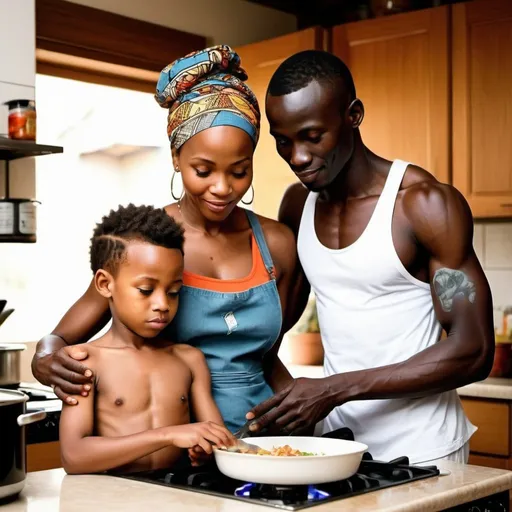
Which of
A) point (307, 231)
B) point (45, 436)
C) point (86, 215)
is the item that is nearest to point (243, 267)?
point (307, 231)

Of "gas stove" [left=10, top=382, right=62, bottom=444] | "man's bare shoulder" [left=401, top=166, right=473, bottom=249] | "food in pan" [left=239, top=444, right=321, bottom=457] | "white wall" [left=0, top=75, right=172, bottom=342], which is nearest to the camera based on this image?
"food in pan" [left=239, top=444, right=321, bottom=457]

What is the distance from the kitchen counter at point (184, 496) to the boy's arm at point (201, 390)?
0.24 metres

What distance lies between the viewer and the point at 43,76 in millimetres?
3555

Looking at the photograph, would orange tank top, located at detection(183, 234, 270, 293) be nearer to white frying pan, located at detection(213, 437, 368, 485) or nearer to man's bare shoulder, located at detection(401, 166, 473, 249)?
man's bare shoulder, located at detection(401, 166, 473, 249)

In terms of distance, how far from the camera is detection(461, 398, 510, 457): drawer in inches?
122

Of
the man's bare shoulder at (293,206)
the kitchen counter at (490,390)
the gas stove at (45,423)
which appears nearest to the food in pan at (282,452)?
→ the man's bare shoulder at (293,206)

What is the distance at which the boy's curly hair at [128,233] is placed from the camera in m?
1.54

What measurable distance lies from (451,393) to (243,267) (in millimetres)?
503

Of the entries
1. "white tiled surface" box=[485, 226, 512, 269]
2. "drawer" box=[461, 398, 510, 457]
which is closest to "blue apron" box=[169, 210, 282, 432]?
"drawer" box=[461, 398, 510, 457]

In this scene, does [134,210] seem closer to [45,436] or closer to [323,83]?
[323,83]

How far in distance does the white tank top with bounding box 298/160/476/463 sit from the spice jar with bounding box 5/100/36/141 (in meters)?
1.48

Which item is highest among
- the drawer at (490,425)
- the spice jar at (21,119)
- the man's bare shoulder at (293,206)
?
the spice jar at (21,119)

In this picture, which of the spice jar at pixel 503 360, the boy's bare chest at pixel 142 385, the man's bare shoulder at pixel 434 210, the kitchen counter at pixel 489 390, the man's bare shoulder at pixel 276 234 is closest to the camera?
the boy's bare chest at pixel 142 385

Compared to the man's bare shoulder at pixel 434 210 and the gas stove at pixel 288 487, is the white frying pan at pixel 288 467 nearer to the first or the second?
the gas stove at pixel 288 487
